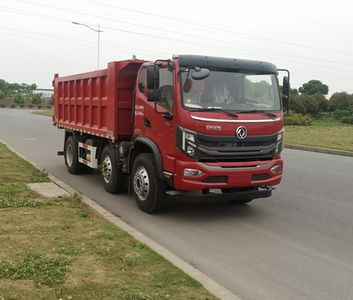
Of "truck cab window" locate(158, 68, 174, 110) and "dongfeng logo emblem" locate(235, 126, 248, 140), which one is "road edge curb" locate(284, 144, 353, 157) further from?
"truck cab window" locate(158, 68, 174, 110)

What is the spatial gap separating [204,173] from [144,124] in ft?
5.02

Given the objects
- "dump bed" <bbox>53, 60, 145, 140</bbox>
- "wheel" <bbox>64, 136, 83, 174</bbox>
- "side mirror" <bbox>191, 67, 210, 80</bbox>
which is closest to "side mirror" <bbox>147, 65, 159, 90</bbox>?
"side mirror" <bbox>191, 67, 210, 80</bbox>

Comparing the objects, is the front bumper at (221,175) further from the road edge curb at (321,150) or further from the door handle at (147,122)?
the road edge curb at (321,150)

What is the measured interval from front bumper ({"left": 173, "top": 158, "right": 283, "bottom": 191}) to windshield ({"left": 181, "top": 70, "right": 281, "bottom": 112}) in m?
0.81

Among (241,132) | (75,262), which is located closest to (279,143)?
(241,132)

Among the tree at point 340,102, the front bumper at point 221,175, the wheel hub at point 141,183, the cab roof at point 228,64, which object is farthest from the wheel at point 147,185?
the tree at point 340,102

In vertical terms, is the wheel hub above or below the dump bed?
below

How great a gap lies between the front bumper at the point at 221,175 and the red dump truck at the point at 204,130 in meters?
0.01

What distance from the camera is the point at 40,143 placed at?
18.5m

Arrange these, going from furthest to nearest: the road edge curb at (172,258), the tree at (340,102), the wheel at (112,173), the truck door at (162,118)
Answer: the tree at (340,102)
the wheel at (112,173)
the truck door at (162,118)
the road edge curb at (172,258)

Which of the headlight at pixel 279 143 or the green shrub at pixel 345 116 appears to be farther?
the green shrub at pixel 345 116

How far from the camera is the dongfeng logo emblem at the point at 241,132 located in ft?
23.6

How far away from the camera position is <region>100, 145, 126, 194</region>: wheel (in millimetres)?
9227

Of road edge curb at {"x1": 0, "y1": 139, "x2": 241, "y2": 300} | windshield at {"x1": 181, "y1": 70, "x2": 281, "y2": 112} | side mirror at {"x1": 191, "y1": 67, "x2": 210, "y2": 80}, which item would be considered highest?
side mirror at {"x1": 191, "y1": 67, "x2": 210, "y2": 80}
